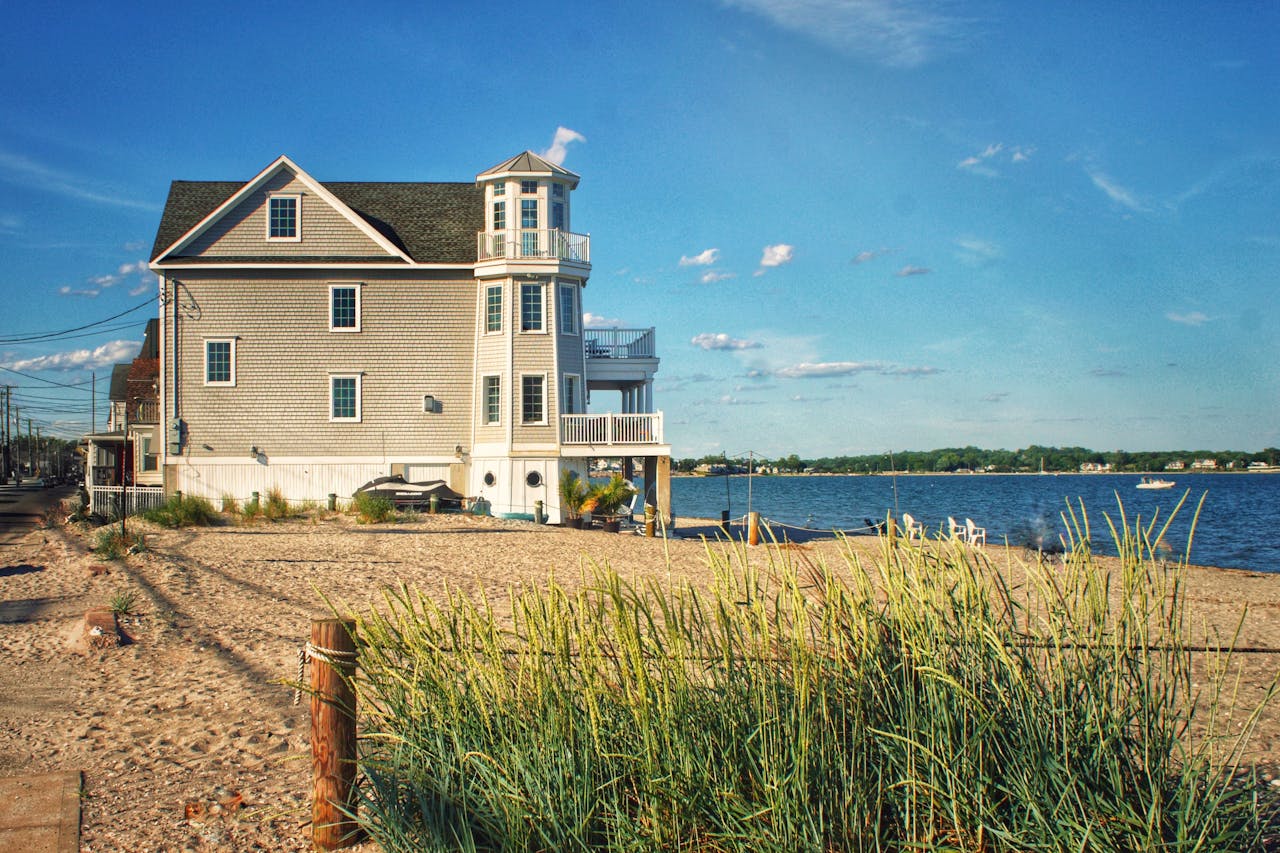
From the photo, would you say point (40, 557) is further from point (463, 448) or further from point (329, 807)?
point (329, 807)

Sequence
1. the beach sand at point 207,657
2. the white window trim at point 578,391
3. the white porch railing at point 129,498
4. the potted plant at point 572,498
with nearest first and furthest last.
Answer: the beach sand at point 207,657 < the potted plant at point 572,498 < the white porch railing at point 129,498 < the white window trim at point 578,391

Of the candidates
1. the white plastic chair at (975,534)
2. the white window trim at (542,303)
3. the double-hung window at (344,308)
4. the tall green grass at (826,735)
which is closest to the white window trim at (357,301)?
the double-hung window at (344,308)

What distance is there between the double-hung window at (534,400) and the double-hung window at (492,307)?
1.81 metres

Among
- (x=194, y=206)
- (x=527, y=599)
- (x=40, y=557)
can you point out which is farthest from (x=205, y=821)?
(x=194, y=206)

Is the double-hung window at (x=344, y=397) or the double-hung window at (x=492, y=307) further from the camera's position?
the double-hung window at (x=492, y=307)

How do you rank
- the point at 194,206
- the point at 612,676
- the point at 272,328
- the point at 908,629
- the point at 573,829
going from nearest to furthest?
the point at 573,829
the point at 908,629
the point at 612,676
the point at 272,328
the point at 194,206

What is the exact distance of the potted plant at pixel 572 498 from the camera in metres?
26.9

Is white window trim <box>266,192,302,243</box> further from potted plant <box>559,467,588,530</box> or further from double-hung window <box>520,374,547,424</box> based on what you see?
potted plant <box>559,467,588,530</box>

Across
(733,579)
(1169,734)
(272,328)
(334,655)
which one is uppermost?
(272,328)

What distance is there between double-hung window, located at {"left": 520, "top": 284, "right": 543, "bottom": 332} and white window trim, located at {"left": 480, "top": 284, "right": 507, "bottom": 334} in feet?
1.62

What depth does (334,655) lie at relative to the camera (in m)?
4.87

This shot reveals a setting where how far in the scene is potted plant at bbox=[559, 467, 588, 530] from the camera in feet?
88.2

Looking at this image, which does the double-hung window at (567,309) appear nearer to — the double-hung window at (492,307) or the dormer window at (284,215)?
the double-hung window at (492,307)

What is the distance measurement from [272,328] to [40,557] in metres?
12.0
